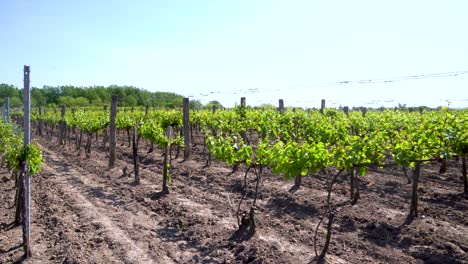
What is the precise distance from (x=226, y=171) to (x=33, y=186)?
543 cm

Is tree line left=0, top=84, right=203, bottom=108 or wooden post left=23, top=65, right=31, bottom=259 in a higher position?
tree line left=0, top=84, right=203, bottom=108

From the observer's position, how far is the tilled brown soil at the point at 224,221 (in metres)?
5.57

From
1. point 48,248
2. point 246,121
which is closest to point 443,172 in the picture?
point 246,121

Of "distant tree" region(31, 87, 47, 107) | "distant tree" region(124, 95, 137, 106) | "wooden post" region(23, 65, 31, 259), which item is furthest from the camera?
"distant tree" region(31, 87, 47, 107)

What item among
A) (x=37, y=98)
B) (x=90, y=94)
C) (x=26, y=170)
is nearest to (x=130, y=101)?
(x=90, y=94)

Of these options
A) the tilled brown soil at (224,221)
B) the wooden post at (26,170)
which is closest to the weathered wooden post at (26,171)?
the wooden post at (26,170)

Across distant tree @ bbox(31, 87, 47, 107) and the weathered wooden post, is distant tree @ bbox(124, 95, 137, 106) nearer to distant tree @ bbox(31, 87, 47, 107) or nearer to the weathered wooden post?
distant tree @ bbox(31, 87, 47, 107)

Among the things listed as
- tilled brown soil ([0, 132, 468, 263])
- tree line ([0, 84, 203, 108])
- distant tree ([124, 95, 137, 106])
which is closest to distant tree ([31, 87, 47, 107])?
tree line ([0, 84, 203, 108])

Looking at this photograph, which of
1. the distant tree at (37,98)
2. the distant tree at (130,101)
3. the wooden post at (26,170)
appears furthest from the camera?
the distant tree at (37,98)

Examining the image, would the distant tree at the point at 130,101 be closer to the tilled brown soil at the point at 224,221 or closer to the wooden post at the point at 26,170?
the tilled brown soil at the point at 224,221

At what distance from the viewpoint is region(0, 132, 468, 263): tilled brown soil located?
5.57 meters

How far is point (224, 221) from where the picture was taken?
698cm

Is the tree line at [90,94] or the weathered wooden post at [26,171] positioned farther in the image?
the tree line at [90,94]

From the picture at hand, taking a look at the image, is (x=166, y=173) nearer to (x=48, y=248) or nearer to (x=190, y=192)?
(x=190, y=192)
